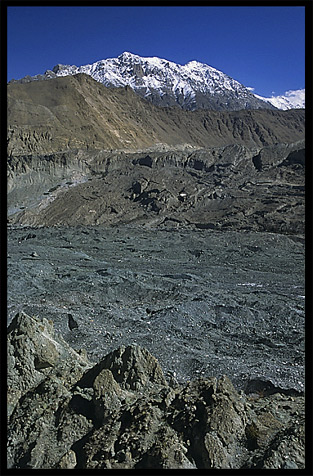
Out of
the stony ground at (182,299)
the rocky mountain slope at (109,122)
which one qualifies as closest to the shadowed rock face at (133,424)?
the stony ground at (182,299)

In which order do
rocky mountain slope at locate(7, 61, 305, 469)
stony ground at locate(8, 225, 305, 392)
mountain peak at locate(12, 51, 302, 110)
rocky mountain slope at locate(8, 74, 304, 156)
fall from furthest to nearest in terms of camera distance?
mountain peak at locate(12, 51, 302, 110)
rocky mountain slope at locate(8, 74, 304, 156)
stony ground at locate(8, 225, 305, 392)
rocky mountain slope at locate(7, 61, 305, 469)

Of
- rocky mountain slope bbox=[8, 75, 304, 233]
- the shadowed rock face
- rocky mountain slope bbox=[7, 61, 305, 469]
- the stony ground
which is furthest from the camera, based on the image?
rocky mountain slope bbox=[8, 75, 304, 233]

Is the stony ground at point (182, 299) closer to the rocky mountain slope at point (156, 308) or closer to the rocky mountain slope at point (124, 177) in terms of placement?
the rocky mountain slope at point (156, 308)

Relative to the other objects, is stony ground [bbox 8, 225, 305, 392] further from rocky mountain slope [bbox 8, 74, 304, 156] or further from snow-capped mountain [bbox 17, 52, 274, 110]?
snow-capped mountain [bbox 17, 52, 274, 110]

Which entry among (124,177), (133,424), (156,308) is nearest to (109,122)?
(124,177)

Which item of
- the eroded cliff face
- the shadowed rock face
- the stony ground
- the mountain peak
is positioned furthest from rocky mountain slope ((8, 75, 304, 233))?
the mountain peak

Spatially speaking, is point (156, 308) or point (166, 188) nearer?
point (156, 308)

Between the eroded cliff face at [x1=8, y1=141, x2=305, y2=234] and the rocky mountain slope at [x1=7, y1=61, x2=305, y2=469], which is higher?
the eroded cliff face at [x1=8, y1=141, x2=305, y2=234]

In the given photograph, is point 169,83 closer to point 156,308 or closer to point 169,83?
point 169,83

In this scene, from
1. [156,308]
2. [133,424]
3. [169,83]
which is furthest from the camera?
[169,83]
